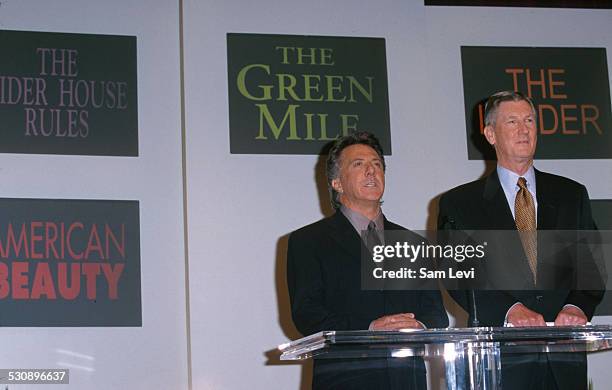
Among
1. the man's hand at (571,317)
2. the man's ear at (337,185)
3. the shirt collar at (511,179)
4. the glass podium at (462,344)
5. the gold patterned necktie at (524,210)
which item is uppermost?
the man's ear at (337,185)

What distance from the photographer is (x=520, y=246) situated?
3053 mm

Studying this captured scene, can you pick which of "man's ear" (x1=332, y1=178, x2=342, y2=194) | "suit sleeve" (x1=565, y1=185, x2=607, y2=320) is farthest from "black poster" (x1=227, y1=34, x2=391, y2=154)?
"suit sleeve" (x1=565, y1=185, x2=607, y2=320)

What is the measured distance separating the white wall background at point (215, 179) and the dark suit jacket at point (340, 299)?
1475 millimetres

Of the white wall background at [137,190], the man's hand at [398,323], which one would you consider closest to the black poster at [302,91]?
the white wall background at [137,190]

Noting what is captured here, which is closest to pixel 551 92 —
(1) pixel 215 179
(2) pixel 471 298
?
(1) pixel 215 179

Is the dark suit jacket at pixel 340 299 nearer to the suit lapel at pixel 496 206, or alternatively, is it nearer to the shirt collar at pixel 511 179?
the suit lapel at pixel 496 206

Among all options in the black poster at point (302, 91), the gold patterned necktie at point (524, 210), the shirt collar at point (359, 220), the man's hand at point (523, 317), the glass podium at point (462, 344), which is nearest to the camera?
the glass podium at point (462, 344)

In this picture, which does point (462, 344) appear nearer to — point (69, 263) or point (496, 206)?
point (496, 206)

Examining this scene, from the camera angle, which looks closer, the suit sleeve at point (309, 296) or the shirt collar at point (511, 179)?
the suit sleeve at point (309, 296)

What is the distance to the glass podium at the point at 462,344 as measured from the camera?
236 cm

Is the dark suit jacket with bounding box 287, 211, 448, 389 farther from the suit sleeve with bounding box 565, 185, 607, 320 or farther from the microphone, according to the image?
the suit sleeve with bounding box 565, 185, 607, 320

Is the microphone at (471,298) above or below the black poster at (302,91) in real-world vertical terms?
below

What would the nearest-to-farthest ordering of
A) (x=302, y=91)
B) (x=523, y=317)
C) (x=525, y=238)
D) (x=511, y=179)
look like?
(x=523, y=317), (x=525, y=238), (x=511, y=179), (x=302, y=91)

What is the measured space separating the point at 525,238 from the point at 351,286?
0.56 m
